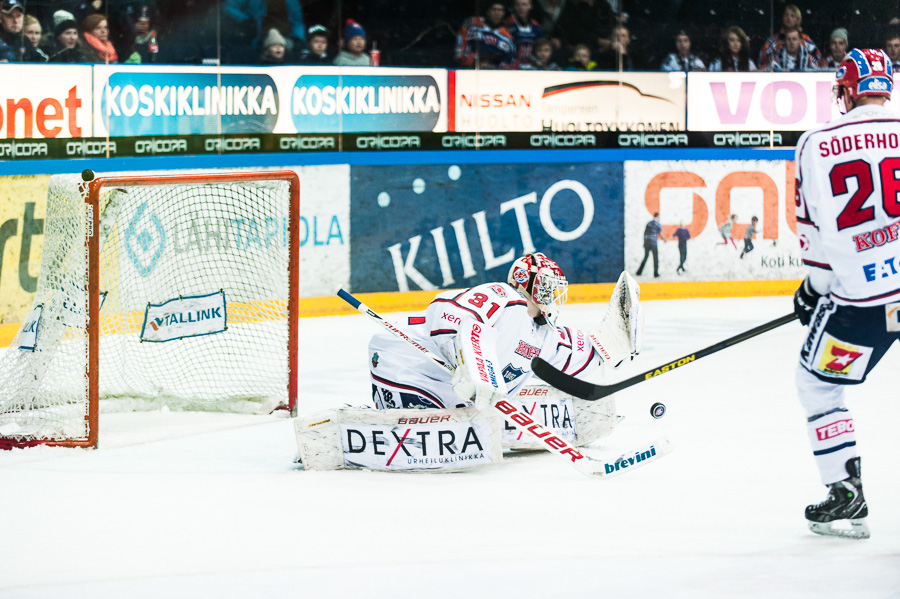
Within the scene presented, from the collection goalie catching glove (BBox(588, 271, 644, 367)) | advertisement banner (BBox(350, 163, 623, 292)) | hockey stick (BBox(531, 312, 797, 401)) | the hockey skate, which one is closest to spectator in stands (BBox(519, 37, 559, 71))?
advertisement banner (BBox(350, 163, 623, 292))

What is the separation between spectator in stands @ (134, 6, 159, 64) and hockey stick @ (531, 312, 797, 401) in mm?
4638

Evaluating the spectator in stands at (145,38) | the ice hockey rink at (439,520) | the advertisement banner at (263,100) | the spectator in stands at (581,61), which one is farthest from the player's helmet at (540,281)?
the spectator in stands at (581,61)

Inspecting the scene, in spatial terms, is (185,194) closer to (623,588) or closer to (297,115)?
(297,115)

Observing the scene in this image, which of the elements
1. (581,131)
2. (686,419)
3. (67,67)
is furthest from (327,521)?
(581,131)

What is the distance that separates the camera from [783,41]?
30.4 feet

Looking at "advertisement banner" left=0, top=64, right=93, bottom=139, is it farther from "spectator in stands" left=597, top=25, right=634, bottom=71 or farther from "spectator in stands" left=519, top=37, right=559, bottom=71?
"spectator in stands" left=597, top=25, right=634, bottom=71

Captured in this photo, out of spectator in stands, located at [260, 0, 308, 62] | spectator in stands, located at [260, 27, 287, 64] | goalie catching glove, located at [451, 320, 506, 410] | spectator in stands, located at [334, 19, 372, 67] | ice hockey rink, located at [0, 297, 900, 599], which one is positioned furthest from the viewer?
spectator in stands, located at [334, 19, 372, 67]

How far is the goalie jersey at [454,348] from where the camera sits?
423cm

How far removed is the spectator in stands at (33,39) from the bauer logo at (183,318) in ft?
8.15

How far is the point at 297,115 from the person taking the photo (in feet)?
26.5

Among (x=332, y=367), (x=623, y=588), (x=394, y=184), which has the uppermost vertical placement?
(x=394, y=184)

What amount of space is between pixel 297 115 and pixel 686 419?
380 centimetres

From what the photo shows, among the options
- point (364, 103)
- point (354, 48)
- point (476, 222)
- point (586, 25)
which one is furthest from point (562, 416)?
point (586, 25)

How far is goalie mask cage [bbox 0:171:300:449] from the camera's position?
4609 millimetres
